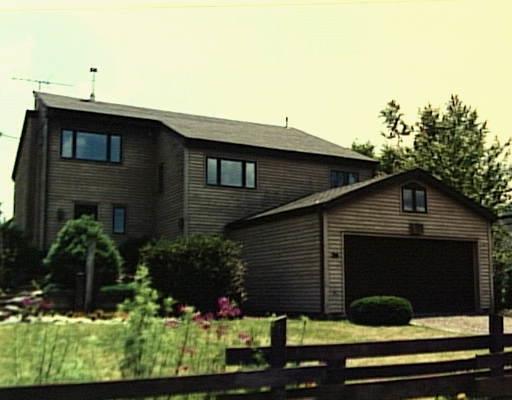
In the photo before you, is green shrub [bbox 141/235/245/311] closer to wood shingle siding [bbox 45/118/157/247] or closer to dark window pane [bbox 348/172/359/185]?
wood shingle siding [bbox 45/118/157/247]

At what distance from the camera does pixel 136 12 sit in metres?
5.24

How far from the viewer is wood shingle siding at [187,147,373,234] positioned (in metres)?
22.0

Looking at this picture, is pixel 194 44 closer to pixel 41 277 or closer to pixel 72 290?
pixel 72 290

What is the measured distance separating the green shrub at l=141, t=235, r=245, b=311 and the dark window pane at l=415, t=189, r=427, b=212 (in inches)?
241

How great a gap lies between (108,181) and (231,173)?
4.21 meters

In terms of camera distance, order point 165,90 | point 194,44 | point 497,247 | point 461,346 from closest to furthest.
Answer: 1. point 194,44
2. point 461,346
3. point 165,90
4. point 497,247

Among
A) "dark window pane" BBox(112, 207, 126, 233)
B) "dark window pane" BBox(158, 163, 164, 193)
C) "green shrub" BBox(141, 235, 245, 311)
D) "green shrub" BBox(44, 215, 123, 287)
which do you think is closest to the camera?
"green shrub" BBox(141, 235, 245, 311)

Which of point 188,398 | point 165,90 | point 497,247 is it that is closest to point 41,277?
point 165,90

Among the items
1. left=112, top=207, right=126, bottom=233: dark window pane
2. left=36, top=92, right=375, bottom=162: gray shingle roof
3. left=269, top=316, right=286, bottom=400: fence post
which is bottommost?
left=269, top=316, right=286, bottom=400: fence post

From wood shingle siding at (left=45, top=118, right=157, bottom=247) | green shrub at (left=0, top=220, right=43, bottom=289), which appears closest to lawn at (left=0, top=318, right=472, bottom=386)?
green shrub at (left=0, top=220, right=43, bottom=289)

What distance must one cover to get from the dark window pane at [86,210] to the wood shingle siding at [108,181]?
14 centimetres

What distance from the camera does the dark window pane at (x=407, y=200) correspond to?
1994 cm

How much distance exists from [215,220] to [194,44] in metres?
16.3

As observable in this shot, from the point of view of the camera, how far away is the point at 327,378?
19.0ft
